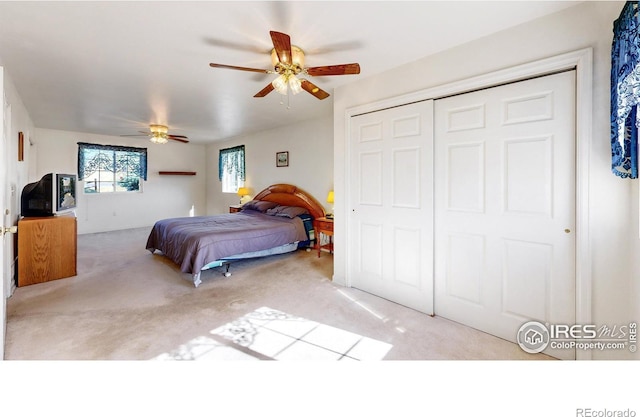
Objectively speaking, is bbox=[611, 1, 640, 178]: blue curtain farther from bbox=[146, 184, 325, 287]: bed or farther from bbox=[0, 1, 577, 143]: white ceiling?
bbox=[146, 184, 325, 287]: bed

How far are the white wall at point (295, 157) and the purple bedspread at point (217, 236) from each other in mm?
917

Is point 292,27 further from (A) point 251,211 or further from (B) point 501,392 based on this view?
(A) point 251,211

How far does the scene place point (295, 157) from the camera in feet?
17.7

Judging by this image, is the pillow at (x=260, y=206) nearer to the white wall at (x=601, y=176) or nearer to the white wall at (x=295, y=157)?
the white wall at (x=295, y=157)

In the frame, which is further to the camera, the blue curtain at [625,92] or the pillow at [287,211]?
the pillow at [287,211]

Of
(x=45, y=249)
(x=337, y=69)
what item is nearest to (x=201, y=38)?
(x=337, y=69)

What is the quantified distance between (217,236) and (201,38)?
2.16 meters

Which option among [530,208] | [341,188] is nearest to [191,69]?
[341,188]

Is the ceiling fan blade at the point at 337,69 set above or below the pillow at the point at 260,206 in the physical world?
above

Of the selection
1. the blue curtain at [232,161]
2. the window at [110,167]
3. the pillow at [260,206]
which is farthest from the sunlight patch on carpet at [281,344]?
the window at [110,167]

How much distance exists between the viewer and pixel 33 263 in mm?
3174

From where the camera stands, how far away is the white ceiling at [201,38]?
5.98 feet

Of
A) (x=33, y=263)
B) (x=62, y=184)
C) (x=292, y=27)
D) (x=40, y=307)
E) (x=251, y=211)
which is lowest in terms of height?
(x=40, y=307)

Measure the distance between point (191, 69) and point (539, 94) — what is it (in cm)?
307
